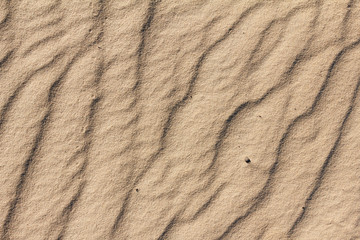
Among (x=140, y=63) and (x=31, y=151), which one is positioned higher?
(x=140, y=63)

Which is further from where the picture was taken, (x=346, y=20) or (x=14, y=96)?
(x=346, y=20)

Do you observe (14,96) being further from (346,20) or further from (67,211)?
(346,20)

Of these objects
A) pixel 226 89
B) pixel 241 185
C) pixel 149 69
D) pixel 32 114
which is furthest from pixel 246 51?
pixel 32 114

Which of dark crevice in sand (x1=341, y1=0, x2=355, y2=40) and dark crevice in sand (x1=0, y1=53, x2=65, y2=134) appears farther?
dark crevice in sand (x1=341, y1=0, x2=355, y2=40)

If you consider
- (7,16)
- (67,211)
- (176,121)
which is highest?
(7,16)

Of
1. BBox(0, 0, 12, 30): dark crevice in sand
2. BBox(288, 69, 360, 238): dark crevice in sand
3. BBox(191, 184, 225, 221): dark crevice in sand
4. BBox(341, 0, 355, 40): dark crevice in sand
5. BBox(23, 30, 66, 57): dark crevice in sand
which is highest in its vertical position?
BBox(0, 0, 12, 30): dark crevice in sand

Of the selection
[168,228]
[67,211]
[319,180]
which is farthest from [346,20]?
[67,211]

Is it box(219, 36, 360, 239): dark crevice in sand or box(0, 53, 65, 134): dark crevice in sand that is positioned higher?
box(0, 53, 65, 134): dark crevice in sand

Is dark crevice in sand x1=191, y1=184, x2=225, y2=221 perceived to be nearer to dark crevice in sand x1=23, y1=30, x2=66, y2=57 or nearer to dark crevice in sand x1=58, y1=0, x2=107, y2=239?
dark crevice in sand x1=58, y1=0, x2=107, y2=239

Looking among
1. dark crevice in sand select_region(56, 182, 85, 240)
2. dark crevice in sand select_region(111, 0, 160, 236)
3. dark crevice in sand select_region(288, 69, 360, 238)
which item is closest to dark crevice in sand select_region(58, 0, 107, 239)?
dark crevice in sand select_region(56, 182, 85, 240)
